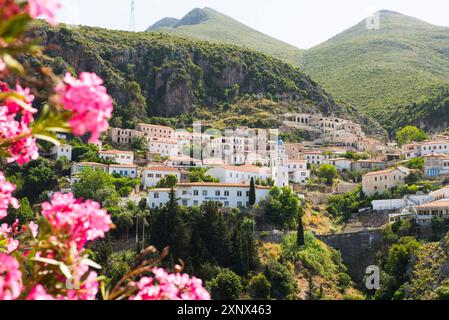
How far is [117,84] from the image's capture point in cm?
10900

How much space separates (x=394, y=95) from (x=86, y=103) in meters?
139

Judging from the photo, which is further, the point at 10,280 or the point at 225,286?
the point at 225,286

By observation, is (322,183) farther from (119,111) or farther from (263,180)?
(119,111)

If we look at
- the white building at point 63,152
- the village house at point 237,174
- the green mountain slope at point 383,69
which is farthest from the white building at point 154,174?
the green mountain slope at point 383,69

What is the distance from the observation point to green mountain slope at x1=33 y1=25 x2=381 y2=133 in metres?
108

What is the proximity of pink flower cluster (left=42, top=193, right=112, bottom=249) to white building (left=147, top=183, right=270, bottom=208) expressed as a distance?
5108cm

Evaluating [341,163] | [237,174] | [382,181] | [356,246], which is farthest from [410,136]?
[356,246]

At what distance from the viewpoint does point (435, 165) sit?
6556cm

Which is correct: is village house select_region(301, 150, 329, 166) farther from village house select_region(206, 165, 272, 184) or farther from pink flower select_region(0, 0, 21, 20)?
pink flower select_region(0, 0, 21, 20)

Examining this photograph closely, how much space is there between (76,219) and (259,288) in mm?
39743

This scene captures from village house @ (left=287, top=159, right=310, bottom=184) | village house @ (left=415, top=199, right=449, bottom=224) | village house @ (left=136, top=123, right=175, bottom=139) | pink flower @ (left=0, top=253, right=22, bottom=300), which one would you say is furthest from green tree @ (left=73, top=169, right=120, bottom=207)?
pink flower @ (left=0, top=253, right=22, bottom=300)

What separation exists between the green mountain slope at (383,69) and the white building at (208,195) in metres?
75.3

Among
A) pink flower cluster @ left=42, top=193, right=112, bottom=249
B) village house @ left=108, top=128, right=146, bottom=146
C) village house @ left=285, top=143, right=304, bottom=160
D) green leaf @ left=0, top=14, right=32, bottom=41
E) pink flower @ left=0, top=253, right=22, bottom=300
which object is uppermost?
village house @ left=108, top=128, right=146, bottom=146

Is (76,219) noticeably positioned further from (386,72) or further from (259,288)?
(386,72)
